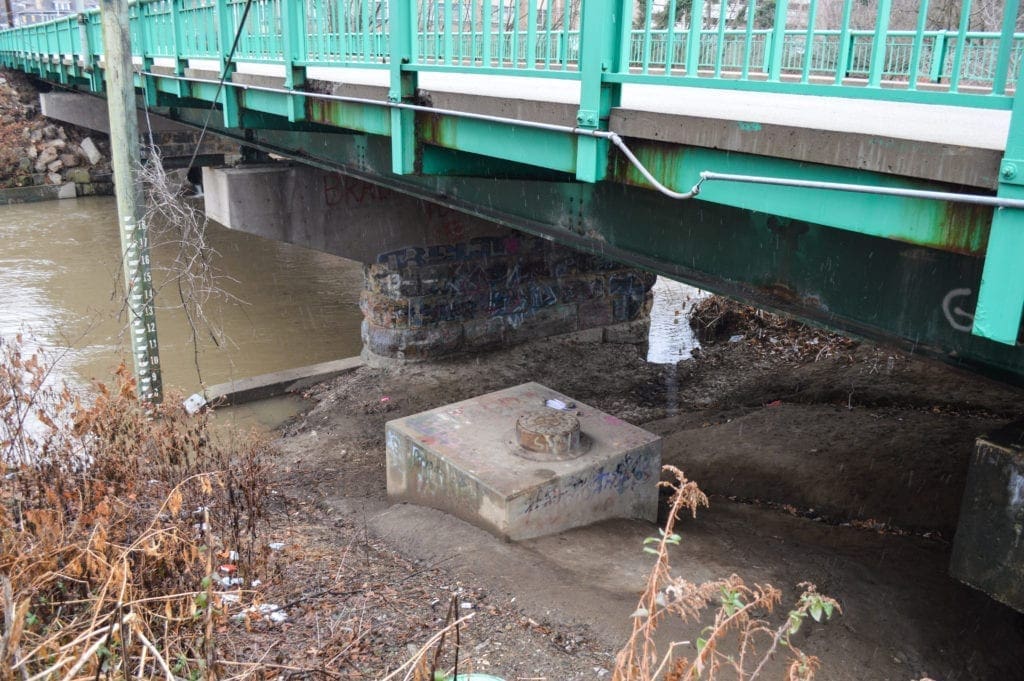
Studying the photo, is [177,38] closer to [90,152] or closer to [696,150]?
[696,150]

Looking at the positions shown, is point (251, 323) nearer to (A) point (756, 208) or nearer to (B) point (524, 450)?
(B) point (524, 450)

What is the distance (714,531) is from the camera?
658 cm

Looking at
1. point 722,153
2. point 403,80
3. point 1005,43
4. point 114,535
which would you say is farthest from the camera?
point 403,80

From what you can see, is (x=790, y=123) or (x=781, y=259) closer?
(x=790, y=123)

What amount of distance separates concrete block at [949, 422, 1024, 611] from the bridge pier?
8205 mm

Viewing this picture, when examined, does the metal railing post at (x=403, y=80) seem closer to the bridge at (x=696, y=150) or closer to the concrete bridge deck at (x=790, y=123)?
the bridge at (x=696, y=150)

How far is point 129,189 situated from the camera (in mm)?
7973

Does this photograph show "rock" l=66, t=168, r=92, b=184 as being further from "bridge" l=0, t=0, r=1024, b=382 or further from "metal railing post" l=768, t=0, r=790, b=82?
"metal railing post" l=768, t=0, r=790, b=82

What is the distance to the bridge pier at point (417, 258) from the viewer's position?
33.5ft

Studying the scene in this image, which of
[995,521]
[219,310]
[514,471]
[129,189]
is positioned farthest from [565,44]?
[219,310]

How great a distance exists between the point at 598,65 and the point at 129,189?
231 inches

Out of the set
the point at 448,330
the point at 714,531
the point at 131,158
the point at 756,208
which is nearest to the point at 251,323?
the point at 448,330

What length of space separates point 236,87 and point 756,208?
6.42 meters

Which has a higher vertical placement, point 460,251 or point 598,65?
point 598,65
